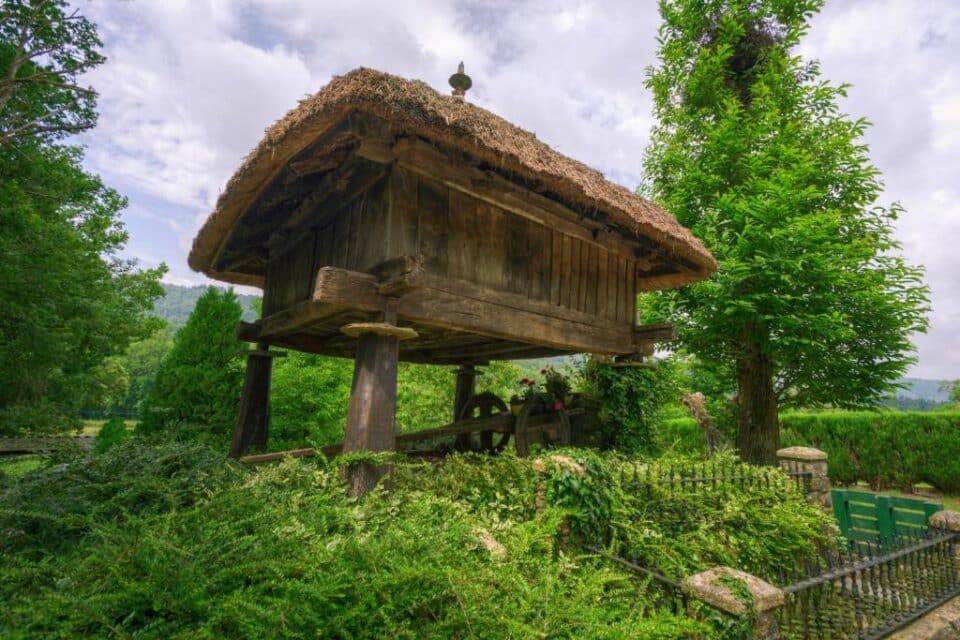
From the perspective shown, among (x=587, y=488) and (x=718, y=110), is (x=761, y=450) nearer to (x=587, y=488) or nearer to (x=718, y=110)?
(x=587, y=488)

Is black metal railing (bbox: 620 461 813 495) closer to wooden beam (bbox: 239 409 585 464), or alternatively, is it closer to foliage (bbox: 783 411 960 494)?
wooden beam (bbox: 239 409 585 464)

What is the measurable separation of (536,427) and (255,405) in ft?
12.9

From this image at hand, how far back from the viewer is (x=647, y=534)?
3766mm

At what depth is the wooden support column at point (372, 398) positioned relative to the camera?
3.51 metres

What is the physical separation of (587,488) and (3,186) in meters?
13.8

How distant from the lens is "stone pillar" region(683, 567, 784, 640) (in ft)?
8.36

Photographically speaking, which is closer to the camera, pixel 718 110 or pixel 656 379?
pixel 656 379

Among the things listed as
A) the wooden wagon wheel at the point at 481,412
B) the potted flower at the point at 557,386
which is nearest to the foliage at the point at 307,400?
the wooden wagon wheel at the point at 481,412

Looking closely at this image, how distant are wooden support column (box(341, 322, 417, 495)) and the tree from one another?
18.1ft

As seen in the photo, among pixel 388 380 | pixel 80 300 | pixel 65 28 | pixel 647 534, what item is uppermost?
pixel 65 28

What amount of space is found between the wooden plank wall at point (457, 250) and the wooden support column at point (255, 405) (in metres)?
0.67

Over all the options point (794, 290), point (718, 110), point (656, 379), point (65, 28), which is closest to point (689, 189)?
point (718, 110)

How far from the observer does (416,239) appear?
13.0ft

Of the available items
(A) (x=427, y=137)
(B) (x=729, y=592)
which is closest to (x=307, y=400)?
(A) (x=427, y=137)
